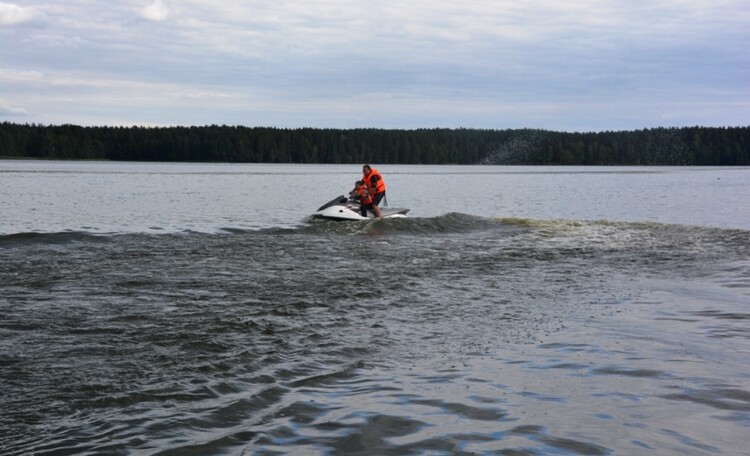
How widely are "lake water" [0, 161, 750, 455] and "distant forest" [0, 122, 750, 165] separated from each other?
447ft

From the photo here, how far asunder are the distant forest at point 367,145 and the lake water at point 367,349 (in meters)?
136

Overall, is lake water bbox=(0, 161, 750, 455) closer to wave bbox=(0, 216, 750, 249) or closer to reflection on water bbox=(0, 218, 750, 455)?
reflection on water bbox=(0, 218, 750, 455)

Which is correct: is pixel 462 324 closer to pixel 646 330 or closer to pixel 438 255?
pixel 646 330

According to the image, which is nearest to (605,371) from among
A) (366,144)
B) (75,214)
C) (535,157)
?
(75,214)

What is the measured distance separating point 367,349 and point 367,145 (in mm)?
146931

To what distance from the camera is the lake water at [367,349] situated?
5629mm

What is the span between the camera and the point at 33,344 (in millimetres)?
7969

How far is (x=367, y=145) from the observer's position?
6068 inches

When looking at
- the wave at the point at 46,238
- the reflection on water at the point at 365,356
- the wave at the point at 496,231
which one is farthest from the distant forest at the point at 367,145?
the reflection on water at the point at 365,356

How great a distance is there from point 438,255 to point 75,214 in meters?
16.4

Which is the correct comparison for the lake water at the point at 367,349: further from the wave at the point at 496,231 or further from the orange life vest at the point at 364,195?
the orange life vest at the point at 364,195

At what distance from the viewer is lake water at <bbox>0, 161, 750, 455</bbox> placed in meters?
5.63

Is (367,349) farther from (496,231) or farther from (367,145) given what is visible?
(367,145)

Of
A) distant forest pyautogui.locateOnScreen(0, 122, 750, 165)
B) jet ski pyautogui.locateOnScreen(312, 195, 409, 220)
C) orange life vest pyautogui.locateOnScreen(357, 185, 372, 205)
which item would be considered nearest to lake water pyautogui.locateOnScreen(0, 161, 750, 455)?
jet ski pyautogui.locateOnScreen(312, 195, 409, 220)
